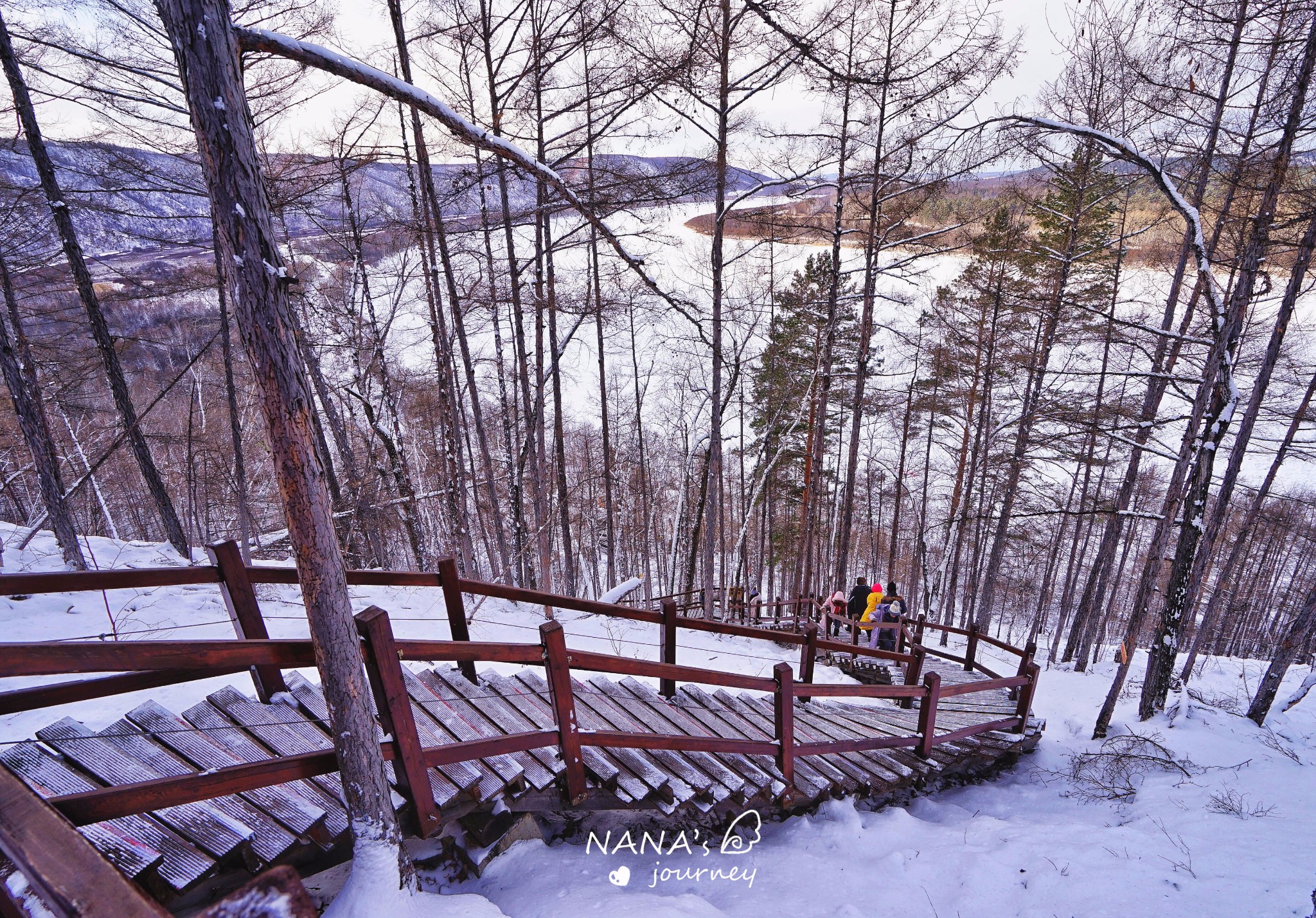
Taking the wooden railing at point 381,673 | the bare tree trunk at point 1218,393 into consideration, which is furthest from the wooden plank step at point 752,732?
the bare tree trunk at point 1218,393

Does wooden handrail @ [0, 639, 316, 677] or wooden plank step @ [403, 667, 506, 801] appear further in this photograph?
wooden plank step @ [403, 667, 506, 801]

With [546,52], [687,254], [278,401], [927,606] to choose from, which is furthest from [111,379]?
[927,606]

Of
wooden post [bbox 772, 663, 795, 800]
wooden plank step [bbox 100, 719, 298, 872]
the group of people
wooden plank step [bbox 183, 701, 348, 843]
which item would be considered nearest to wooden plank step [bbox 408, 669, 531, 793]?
wooden plank step [bbox 183, 701, 348, 843]

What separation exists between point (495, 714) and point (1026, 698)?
575cm

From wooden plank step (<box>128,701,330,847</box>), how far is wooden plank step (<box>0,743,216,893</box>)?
0.28 meters

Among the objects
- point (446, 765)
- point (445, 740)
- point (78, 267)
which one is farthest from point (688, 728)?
point (78, 267)

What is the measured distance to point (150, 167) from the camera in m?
8.06

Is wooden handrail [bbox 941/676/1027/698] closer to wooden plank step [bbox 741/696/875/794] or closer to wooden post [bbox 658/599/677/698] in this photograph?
wooden plank step [bbox 741/696/875/794]

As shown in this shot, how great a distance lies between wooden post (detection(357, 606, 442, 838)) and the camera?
2.42 meters

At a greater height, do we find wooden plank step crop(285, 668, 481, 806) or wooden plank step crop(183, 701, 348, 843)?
wooden plank step crop(183, 701, 348, 843)

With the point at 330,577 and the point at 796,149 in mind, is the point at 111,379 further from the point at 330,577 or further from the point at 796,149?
the point at 796,149

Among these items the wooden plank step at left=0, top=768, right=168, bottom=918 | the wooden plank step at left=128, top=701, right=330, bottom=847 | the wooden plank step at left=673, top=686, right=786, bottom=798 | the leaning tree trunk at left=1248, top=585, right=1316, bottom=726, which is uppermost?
the wooden plank step at left=0, top=768, right=168, bottom=918

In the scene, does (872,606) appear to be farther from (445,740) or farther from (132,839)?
(132,839)

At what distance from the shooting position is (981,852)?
13.0ft
